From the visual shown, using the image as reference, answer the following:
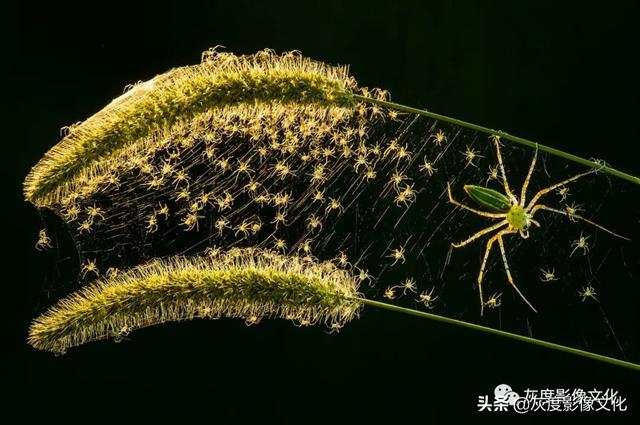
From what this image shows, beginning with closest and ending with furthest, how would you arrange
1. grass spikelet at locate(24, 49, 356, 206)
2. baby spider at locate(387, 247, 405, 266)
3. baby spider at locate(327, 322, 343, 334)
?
grass spikelet at locate(24, 49, 356, 206), baby spider at locate(327, 322, 343, 334), baby spider at locate(387, 247, 405, 266)

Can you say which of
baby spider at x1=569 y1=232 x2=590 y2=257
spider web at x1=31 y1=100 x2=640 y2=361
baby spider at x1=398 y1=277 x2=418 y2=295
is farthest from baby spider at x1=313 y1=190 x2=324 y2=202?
baby spider at x1=569 y1=232 x2=590 y2=257

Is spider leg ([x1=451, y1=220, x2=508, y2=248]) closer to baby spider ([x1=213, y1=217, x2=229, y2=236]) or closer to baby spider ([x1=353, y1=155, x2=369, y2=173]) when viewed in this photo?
baby spider ([x1=353, y1=155, x2=369, y2=173])

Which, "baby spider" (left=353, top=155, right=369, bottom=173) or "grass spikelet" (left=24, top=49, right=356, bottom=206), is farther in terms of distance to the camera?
"baby spider" (left=353, top=155, right=369, bottom=173)

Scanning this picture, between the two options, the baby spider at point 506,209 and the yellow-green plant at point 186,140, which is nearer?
the yellow-green plant at point 186,140

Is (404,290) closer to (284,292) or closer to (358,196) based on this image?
(358,196)

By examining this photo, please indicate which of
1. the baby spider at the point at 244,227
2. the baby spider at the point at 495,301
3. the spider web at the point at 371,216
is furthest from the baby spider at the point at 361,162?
the baby spider at the point at 495,301

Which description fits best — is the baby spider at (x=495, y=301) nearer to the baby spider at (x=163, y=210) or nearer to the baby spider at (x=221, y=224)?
the baby spider at (x=221, y=224)

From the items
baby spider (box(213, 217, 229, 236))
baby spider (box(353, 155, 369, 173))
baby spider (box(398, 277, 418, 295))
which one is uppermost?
baby spider (box(353, 155, 369, 173))
